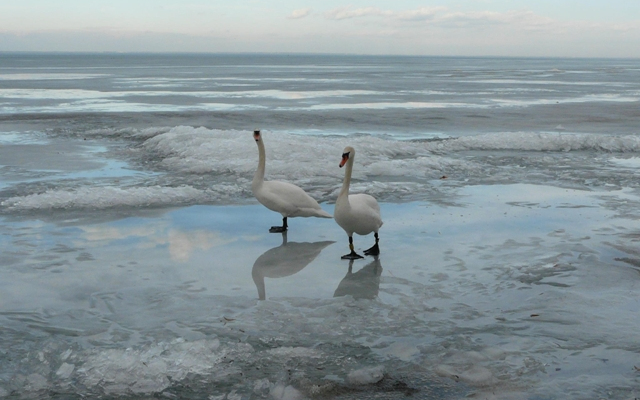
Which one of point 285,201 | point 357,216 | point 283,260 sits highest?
point 357,216

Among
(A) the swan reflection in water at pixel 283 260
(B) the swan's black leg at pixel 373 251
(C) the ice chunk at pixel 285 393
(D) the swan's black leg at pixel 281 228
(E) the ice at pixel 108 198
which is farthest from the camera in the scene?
(E) the ice at pixel 108 198

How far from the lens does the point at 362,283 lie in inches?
262

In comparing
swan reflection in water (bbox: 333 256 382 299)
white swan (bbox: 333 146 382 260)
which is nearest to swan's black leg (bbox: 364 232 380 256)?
white swan (bbox: 333 146 382 260)

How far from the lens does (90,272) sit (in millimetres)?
6887

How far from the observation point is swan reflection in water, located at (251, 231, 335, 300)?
270 inches

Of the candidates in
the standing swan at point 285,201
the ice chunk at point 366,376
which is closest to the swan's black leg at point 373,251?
Result: the standing swan at point 285,201

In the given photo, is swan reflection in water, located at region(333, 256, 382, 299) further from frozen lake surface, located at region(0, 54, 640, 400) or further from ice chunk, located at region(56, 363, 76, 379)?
ice chunk, located at region(56, 363, 76, 379)

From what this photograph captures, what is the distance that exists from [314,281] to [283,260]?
77cm

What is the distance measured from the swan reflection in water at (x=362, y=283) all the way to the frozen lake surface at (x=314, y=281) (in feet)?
0.10

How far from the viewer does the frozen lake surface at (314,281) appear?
186 inches

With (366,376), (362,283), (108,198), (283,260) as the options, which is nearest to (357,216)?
(362,283)

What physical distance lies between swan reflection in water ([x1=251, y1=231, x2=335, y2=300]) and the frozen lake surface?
0.03 meters

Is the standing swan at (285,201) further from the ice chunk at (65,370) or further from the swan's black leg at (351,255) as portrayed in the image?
the ice chunk at (65,370)

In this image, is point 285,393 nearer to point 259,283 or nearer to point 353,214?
point 259,283
